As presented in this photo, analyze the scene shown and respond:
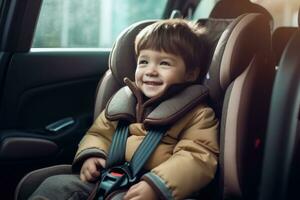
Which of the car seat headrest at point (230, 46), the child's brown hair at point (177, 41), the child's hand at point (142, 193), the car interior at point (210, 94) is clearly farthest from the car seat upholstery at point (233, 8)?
the child's hand at point (142, 193)

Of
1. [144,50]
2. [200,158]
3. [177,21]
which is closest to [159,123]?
[200,158]

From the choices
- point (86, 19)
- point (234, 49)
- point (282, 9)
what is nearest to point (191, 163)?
point (234, 49)

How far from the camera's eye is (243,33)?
1.85m

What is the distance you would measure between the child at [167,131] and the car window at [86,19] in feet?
2.43

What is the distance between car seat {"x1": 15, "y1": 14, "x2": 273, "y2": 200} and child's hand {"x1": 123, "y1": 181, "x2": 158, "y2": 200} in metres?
0.27

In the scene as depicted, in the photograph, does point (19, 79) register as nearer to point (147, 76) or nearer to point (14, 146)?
point (14, 146)

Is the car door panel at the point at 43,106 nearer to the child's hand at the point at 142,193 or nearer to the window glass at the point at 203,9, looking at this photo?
the window glass at the point at 203,9

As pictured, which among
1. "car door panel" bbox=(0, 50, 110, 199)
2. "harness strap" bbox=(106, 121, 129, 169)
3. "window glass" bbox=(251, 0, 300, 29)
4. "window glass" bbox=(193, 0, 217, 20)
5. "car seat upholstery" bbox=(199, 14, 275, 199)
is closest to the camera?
"car seat upholstery" bbox=(199, 14, 275, 199)

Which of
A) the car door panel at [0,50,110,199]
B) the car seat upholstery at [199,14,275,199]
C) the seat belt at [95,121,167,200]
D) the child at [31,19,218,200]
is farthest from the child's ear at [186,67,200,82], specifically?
the car door panel at [0,50,110,199]

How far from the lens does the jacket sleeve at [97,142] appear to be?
1951 mm

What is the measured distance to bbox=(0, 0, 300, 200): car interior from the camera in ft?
5.43

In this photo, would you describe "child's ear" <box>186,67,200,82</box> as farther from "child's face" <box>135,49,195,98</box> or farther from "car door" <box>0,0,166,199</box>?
"car door" <box>0,0,166,199</box>

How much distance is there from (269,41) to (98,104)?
2.48 ft

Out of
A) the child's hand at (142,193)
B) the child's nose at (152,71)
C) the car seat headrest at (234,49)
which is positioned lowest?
the child's hand at (142,193)
